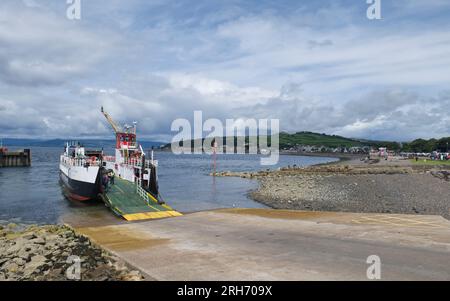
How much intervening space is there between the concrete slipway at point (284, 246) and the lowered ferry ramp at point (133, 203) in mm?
3126

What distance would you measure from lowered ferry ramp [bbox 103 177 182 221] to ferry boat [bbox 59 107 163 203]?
0.86 m

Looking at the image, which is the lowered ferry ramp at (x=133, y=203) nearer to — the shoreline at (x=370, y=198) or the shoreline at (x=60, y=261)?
the shoreline at (x=60, y=261)

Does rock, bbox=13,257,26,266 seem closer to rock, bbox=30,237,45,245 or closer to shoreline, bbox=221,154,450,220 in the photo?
rock, bbox=30,237,45,245

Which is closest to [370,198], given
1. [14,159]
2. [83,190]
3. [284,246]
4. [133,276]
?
[284,246]

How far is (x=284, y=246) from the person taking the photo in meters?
13.2

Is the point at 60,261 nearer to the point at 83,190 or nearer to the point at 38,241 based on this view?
the point at 38,241

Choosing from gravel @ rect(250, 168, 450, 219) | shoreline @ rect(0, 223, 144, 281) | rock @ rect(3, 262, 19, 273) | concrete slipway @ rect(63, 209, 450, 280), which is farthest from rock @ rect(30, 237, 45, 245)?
gravel @ rect(250, 168, 450, 219)

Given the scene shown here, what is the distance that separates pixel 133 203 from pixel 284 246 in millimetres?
15614

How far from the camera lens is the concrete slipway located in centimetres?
1010

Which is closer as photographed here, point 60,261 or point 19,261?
point 60,261

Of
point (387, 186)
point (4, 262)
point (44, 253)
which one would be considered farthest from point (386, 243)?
point (387, 186)

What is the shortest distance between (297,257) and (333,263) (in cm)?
115

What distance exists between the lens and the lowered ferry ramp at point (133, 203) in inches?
919
